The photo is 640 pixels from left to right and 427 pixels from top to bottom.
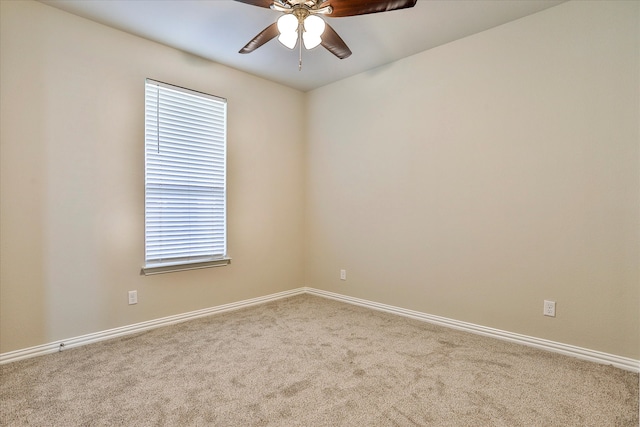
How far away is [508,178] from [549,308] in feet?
3.45

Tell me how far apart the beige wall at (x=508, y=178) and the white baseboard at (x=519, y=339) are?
0.05 meters

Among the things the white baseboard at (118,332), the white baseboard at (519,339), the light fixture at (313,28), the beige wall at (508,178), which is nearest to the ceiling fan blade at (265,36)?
the light fixture at (313,28)

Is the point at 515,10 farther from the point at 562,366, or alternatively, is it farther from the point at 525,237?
the point at 562,366

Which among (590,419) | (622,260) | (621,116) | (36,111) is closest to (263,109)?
(36,111)

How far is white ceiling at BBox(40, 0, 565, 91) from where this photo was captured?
2477 mm

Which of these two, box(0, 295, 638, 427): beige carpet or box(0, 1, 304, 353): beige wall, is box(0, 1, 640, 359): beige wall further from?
box(0, 295, 638, 427): beige carpet

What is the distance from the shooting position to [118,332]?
2.81 m

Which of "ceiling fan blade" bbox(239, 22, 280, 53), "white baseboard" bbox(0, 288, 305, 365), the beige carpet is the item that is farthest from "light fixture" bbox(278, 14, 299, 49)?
"white baseboard" bbox(0, 288, 305, 365)

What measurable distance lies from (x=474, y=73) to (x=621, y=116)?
1110 millimetres

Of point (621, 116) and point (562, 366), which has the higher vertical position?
point (621, 116)

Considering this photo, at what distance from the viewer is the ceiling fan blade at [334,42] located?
88.5 inches

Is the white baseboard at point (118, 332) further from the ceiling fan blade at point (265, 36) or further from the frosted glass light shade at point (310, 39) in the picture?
the frosted glass light shade at point (310, 39)

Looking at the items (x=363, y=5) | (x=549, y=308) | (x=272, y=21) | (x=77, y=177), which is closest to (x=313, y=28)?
(x=363, y=5)

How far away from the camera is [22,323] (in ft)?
7.86
